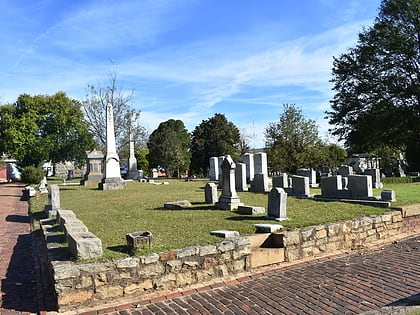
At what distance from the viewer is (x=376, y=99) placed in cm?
2795

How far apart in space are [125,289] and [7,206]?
497 inches

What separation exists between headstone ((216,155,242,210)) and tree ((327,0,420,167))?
Answer: 1963 centimetres

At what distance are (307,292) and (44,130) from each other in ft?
117

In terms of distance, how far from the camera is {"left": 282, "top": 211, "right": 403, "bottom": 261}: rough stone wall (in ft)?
23.7

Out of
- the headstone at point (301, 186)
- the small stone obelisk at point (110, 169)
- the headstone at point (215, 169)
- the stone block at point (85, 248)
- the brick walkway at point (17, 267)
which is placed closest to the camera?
the brick walkway at point (17, 267)

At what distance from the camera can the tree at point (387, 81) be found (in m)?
26.3

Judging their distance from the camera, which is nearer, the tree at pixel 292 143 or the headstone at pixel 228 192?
the headstone at pixel 228 192

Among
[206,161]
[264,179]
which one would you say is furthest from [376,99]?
[206,161]

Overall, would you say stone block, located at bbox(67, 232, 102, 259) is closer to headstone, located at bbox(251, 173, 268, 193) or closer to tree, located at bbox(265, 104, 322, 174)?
headstone, located at bbox(251, 173, 268, 193)

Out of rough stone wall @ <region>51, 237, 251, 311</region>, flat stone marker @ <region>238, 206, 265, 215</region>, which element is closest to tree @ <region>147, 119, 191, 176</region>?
flat stone marker @ <region>238, 206, 265, 215</region>

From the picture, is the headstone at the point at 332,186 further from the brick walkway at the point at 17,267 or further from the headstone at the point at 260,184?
the brick walkway at the point at 17,267

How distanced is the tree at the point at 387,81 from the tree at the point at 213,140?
15.6m

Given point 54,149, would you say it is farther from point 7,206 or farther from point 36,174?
point 7,206

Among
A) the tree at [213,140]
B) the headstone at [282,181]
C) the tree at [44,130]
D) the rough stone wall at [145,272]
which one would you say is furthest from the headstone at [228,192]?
the tree at [213,140]
